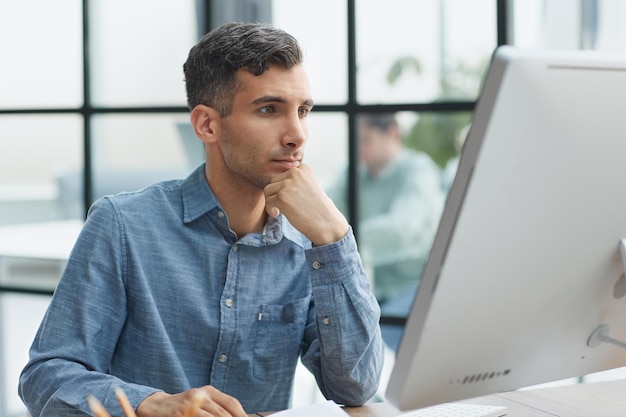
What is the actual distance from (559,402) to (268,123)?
71 cm

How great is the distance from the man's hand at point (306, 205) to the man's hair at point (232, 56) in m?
0.21

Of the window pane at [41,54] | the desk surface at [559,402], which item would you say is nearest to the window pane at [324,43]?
the window pane at [41,54]

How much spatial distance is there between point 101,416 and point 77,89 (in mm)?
2671

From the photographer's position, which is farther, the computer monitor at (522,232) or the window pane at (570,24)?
the window pane at (570,24)

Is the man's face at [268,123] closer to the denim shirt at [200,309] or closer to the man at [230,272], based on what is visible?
the man at [230,272]

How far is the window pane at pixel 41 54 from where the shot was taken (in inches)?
132

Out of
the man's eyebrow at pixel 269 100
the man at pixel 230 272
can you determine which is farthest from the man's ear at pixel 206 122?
the man's eyebrow at pixel 269 100

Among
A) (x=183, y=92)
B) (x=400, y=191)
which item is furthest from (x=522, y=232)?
(x=183, y=92)

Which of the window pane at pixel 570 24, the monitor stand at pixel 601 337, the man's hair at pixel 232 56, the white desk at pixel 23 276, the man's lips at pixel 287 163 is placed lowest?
the white desk at pixel 23 276

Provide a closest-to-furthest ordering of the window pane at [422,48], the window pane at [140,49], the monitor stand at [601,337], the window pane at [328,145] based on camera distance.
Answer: the monitor stand at [601,337] < the window pane at [422,48] < the window pane at [328,145] < the window pane at [140,49]

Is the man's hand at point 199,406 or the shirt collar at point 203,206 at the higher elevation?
the shirt collar at point 203,206

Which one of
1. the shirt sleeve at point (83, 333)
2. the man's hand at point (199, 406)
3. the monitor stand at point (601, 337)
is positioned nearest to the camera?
the monitor stand at point (601, 337)

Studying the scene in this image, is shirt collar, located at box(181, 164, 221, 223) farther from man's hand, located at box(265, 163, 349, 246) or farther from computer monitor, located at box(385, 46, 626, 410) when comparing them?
computer monitor, located at box(385, 46, 626, 410)

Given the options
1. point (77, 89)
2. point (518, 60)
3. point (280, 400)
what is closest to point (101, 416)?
point (518, 60)
